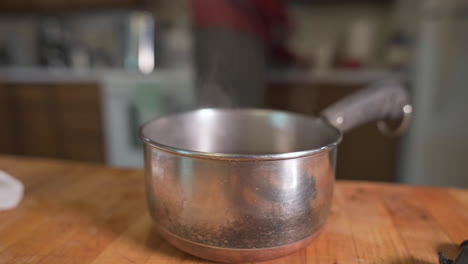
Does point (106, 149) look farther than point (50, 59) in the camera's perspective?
No

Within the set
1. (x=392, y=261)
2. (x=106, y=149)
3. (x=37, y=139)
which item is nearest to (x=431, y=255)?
(x=392, y=261)

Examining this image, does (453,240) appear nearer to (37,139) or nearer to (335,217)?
(335,217)

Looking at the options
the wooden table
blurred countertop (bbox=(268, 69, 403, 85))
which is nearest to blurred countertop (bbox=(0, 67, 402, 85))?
blurred countertop (bbox=(268, 69, 403, 85))

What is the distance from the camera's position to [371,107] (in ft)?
1.51

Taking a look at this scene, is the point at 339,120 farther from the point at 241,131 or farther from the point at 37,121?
the point at 37,121

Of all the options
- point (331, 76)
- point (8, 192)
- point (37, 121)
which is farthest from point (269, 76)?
point (37, 121)

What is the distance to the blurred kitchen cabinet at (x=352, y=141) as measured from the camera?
1.67 metres

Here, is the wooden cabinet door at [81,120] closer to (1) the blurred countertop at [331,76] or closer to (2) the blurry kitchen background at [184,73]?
(2) the blurry kitchen background at [184,73]

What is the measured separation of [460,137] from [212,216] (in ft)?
5.43

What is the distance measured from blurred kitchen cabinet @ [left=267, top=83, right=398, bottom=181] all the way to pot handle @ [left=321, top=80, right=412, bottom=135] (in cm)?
121

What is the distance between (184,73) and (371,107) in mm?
1493

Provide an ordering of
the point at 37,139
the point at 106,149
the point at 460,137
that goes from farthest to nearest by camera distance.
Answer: the point at 37,139 → the point at 106,149 → the point at 460,137

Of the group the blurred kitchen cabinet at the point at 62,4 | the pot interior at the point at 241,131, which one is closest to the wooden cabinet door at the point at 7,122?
the blurred kitchen cabinet at the point at 62,4

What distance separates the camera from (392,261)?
35 cm
